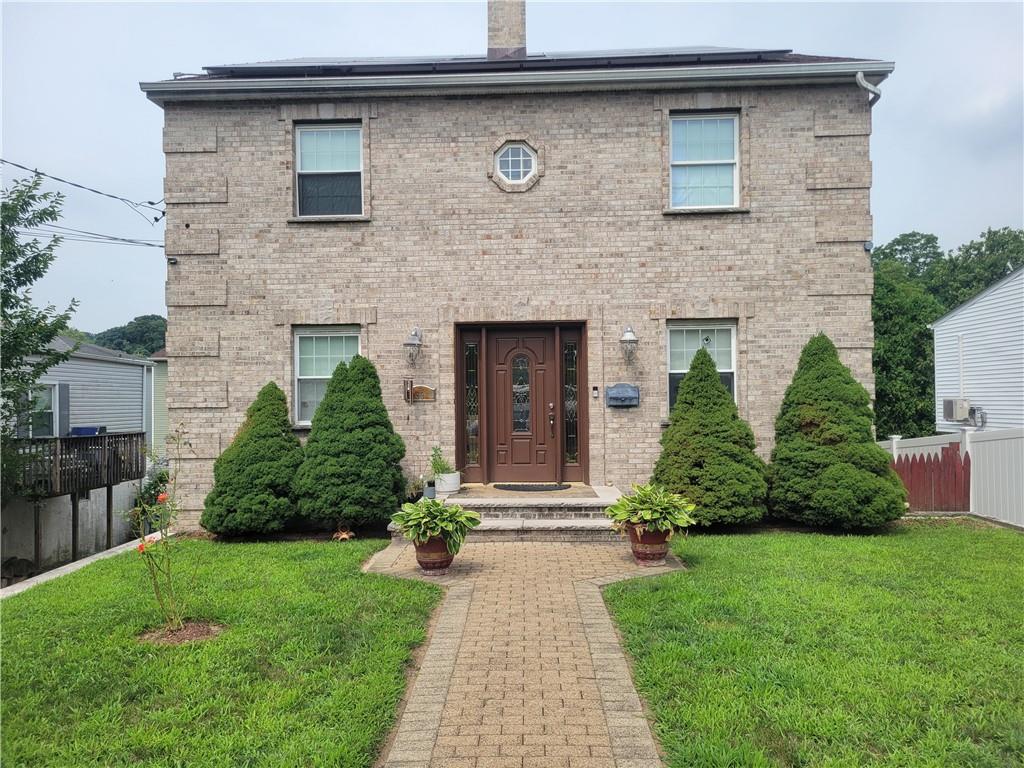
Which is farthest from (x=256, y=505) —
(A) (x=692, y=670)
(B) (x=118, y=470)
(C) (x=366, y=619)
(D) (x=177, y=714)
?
(B) (x=118, y=470)

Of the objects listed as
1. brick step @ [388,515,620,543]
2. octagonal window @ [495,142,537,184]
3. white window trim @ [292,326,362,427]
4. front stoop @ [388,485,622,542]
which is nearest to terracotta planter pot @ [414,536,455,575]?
front stoop @ [388,485,622,542]

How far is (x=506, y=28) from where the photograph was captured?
1074 cm

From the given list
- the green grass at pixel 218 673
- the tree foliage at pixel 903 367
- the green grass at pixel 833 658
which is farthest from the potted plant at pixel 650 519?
the tree foliage at pixel 903 367

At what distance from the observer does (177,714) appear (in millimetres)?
3455

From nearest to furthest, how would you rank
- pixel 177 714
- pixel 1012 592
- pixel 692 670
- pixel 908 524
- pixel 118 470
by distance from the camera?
pixel 177 714 → pixel 692 670 → pixel 1012 592 → pixel 908 524 → pixel 118 470

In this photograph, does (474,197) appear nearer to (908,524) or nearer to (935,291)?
(908,524)

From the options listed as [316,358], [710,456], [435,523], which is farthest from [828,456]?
[316,358]

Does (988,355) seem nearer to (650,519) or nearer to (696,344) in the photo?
(696,344)

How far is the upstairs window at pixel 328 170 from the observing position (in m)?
9.54

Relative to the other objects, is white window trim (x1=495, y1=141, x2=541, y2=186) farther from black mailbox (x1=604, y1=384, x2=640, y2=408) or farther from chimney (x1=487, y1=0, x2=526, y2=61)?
black mailbox (x1=604, y1=384, x2=640, y2=408)

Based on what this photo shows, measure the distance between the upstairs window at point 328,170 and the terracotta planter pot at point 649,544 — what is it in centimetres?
616

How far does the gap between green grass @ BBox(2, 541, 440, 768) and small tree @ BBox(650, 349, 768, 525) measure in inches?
154

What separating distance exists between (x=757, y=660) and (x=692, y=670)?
443mm

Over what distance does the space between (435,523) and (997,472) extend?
793cm
